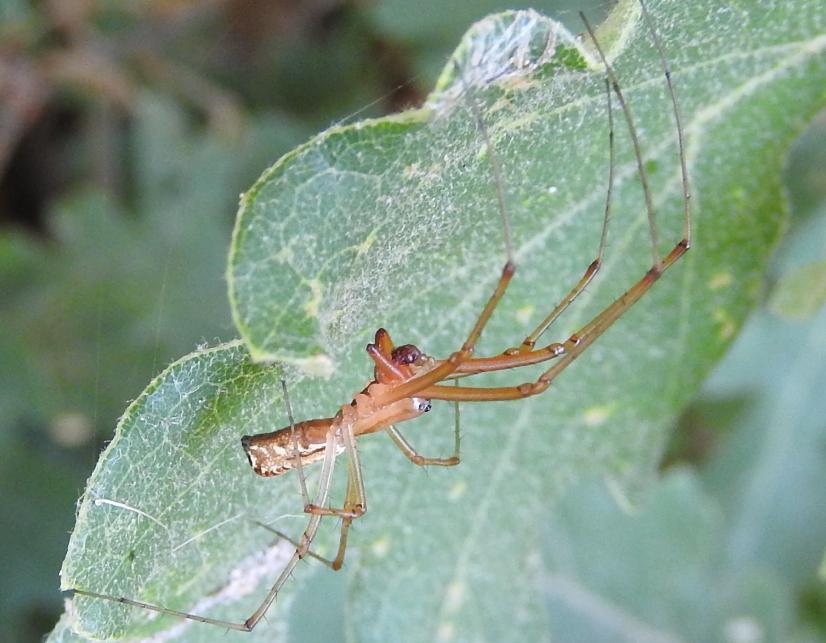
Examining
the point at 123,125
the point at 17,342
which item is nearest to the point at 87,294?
the point at 17,342

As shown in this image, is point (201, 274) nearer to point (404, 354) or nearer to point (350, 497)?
point (350, 497)

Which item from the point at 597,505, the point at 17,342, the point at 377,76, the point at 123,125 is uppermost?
the point at 123,125

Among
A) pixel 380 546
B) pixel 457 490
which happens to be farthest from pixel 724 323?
pixel 380 546

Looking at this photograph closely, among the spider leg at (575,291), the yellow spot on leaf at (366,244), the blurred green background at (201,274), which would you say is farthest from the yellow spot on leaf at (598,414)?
the blurred green background at (201,274)

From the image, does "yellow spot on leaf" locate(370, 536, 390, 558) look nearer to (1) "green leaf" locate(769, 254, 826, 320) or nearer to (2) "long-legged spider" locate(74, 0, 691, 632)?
(2) "long-legged spider" locate(74, 0, 691, 632)

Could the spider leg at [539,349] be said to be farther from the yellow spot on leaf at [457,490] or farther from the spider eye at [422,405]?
the yellow spot on leaf at [457,490]

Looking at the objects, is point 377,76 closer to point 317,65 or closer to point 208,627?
point 317,65
